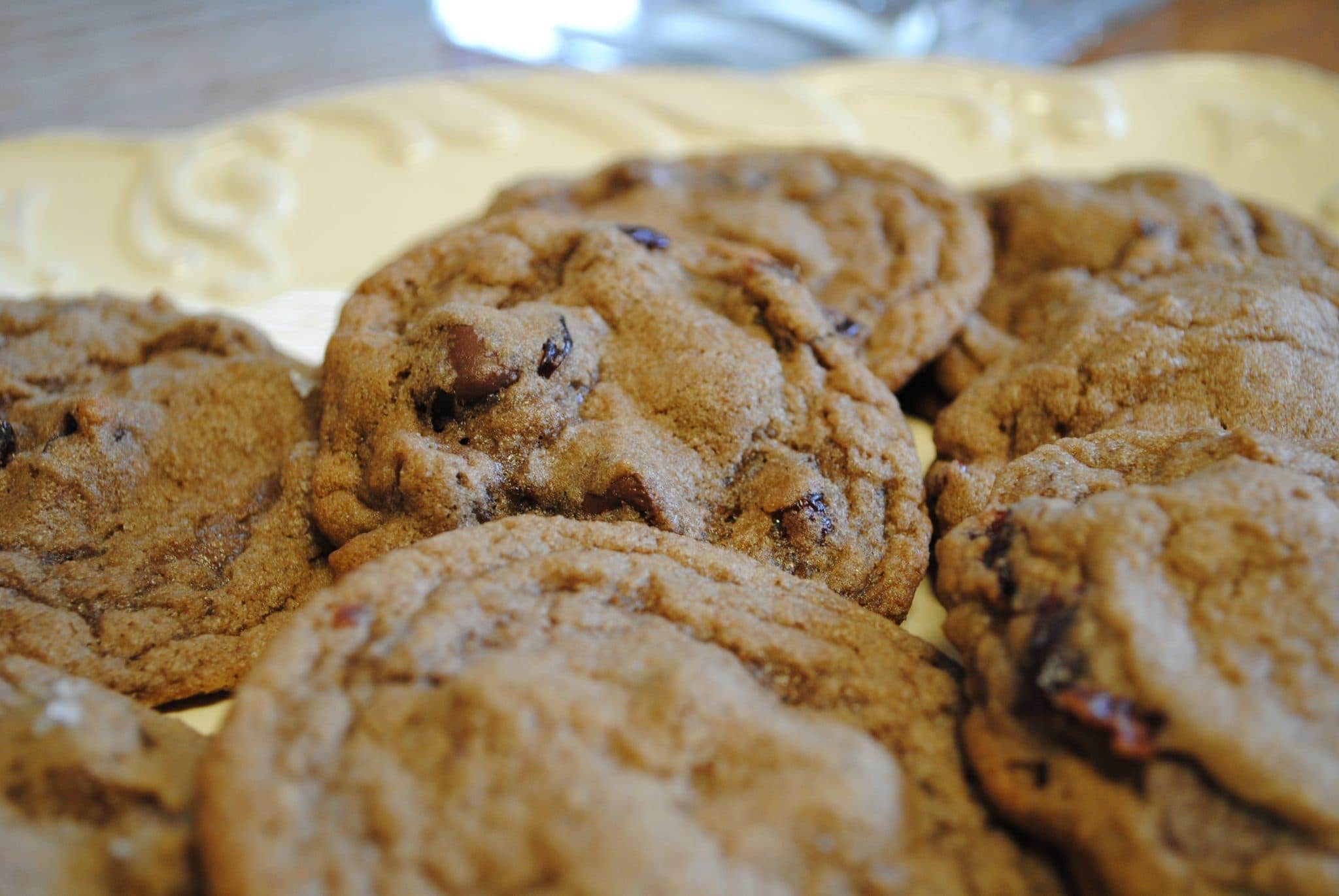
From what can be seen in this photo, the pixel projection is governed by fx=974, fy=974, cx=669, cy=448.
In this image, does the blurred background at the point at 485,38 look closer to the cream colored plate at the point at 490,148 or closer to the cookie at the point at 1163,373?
the cream colored plate at the point at 490,148

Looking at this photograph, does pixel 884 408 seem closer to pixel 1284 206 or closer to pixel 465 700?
pixel 465 700

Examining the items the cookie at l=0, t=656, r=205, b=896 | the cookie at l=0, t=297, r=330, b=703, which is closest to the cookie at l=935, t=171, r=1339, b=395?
the cookie at l=0, t=297, r=330, b=703

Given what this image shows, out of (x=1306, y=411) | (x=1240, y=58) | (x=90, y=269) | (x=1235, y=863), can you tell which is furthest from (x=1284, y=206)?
(x=90, y=269)

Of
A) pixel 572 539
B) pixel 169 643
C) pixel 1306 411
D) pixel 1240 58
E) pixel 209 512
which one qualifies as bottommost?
pixel 169 643

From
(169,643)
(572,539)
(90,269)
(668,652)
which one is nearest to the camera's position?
(668,652)

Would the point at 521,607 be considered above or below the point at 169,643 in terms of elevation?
above

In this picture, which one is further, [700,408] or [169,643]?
[700,408]

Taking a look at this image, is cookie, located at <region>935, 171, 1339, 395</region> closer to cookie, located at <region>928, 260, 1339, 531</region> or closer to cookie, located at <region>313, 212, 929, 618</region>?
cookie, located at <region>928, 260, 1339, 531</region>
